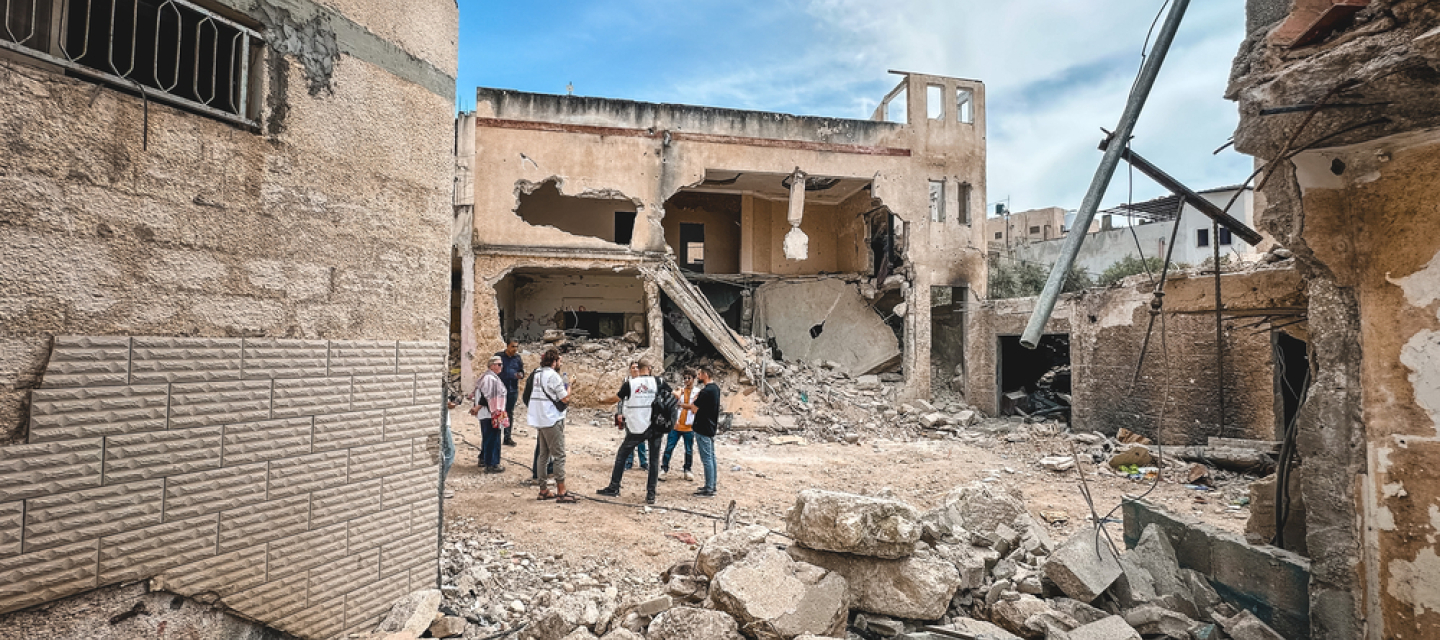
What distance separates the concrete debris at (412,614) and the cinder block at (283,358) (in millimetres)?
1378

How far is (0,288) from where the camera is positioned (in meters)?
2.33

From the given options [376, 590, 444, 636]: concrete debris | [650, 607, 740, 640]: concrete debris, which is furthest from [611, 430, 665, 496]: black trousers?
[650, 607, 740, 640]: concrete debris

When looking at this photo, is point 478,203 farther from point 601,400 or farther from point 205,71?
point 205,71

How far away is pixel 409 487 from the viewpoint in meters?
3.85

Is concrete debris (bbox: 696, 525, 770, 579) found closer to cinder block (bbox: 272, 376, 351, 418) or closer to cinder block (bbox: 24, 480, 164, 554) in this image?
cinder block (bbox: 272, 376, 351, 418)

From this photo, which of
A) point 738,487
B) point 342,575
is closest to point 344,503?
point 342,575

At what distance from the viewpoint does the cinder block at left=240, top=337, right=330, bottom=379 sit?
10.1 feet

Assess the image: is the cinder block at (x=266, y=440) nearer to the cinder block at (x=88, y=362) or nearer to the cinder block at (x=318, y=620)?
the cinder block at (x=88, y=362)

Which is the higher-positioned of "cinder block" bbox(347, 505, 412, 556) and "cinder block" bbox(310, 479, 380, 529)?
"cinder block" bbox(310, 479, 380, 529)

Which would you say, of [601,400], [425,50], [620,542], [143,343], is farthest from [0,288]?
[601,400]

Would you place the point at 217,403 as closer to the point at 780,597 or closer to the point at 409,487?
the point at 409,487

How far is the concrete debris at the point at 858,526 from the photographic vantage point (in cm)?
365

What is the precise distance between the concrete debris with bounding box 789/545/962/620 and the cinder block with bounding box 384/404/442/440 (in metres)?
2.37

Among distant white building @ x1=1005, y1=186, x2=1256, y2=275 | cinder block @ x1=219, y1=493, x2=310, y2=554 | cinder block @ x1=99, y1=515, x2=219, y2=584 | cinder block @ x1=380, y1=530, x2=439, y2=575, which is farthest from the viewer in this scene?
distant white building @ x1=1005, y1=186, x2=1256, y2=275
